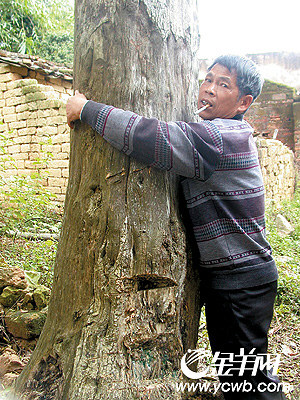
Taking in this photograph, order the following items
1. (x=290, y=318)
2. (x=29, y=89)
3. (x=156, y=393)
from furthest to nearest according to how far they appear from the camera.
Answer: (x=29, y=89)
(x=290, y=318)
(x=156, y=393)

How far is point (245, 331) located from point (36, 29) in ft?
47.6

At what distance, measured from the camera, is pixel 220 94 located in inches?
67.5

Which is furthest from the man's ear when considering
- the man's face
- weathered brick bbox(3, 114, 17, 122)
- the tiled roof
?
the tiled roof

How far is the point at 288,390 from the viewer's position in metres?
2.10

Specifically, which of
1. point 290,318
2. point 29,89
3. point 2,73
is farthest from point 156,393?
point 2,73

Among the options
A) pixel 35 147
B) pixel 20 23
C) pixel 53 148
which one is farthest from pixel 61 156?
pixel 20 23

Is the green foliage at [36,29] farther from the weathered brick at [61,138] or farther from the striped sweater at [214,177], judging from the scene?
the striped sweater at [214,177]

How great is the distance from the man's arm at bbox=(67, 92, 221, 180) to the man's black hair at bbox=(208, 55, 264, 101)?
1.23ft

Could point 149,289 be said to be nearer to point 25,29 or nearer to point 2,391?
point 2,391

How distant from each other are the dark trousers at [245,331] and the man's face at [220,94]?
85 cm

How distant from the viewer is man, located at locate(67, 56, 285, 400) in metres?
1.51

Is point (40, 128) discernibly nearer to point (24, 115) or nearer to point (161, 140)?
point (24, 115)

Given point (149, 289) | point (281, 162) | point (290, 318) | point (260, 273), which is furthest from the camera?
point (281, 162)

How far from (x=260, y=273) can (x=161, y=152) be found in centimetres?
73
